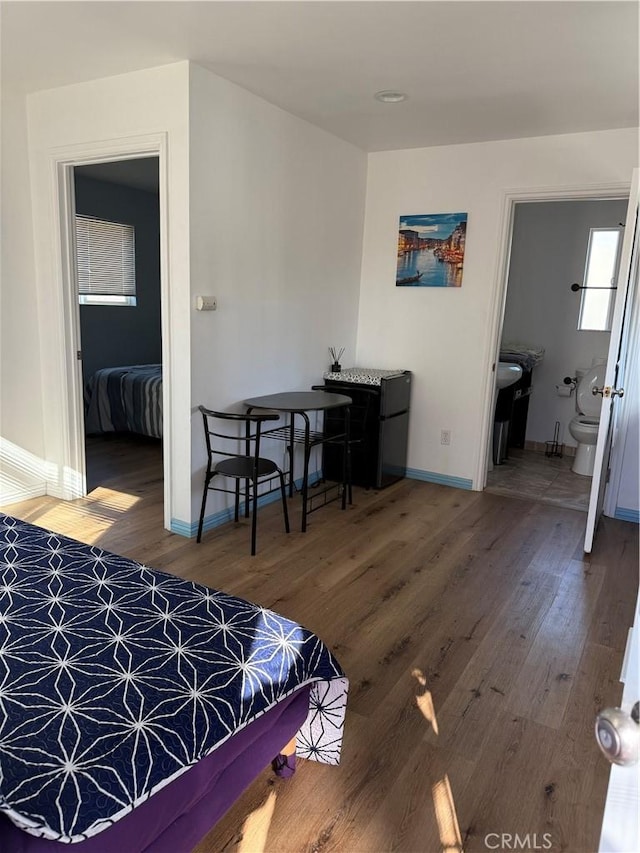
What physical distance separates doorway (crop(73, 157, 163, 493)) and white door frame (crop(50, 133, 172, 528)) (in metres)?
0.68

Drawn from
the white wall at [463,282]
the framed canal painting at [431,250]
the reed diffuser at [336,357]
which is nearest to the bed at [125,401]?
the reed diffuser at [336,357]

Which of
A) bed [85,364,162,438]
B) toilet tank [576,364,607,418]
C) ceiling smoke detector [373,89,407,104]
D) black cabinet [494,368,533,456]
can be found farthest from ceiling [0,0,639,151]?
bed [85,364,162,438]

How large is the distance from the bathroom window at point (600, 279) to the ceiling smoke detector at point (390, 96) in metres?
2.88

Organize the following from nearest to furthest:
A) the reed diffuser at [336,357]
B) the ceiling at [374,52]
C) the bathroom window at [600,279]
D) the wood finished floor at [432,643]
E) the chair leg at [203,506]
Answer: the wood finished floor at [432,643] → the ceiling at [374,52] → the chair leg at [203,506] → the reed diffuser at [336,357] → the bathroom window at [600,279]

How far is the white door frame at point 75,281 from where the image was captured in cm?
314

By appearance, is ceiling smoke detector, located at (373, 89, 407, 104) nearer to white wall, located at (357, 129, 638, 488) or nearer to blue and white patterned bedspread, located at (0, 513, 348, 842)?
white wall, located at (357, 129, 638, 488)

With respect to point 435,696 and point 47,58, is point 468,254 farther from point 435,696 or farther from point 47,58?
point 435,696

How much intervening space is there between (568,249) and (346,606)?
14.0 ft

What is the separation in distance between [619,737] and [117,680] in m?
1.05

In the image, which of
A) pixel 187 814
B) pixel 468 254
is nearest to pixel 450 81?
pixel 468 254

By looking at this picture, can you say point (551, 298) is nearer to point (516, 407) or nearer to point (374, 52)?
point (516, 407)

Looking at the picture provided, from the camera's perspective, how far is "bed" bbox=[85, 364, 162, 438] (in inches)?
206

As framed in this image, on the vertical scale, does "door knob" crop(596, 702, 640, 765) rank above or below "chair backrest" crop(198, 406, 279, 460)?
above

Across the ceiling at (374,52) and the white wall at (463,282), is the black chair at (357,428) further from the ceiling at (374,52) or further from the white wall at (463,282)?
the ceiling at (374,52)
